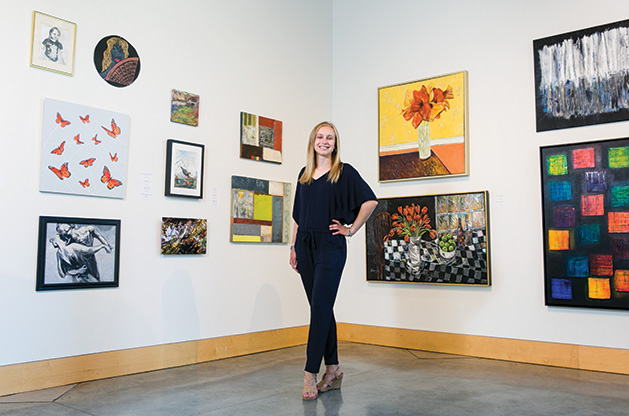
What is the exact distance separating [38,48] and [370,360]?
10.6ft

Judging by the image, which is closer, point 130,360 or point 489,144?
point 130,360

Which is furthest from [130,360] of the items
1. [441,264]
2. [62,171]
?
[441,264]

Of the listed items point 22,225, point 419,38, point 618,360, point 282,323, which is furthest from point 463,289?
point 22,225

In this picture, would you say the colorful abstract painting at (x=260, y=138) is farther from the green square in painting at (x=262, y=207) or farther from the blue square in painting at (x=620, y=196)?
the blue square in painting at (x=620, y=196)

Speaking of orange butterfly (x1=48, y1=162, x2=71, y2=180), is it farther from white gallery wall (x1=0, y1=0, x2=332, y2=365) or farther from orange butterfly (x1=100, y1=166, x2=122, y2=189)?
orange butterfly (x1=100, y1=166, x2=122, y2=189)

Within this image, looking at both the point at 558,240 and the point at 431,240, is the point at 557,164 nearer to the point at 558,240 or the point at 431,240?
the point at 558,240

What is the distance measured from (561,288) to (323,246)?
80.2 inches

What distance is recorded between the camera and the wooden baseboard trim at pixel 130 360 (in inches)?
130

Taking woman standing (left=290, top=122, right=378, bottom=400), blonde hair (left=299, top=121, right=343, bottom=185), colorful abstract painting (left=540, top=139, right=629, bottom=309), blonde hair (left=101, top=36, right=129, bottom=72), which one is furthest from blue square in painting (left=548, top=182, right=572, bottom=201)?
blonde hair (left=101, top=36, right=129, bottom=72)

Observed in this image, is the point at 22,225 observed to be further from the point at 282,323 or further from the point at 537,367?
the point at 537,367

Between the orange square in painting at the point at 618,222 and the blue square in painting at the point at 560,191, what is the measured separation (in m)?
0.32

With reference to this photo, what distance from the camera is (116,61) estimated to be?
3885 mm

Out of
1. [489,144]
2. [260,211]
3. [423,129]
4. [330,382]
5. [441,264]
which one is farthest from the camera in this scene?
[423,129]

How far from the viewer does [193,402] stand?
3086 millimetres
